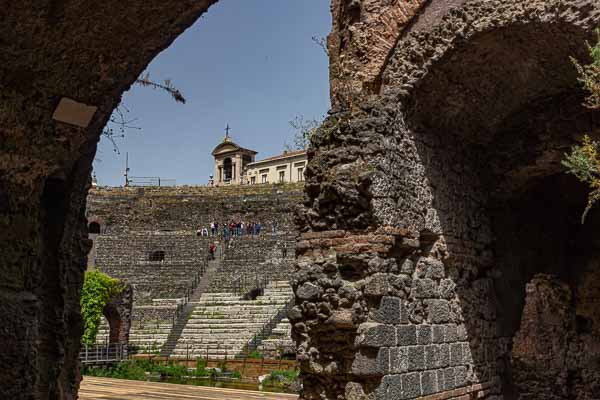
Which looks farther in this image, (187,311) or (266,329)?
(187,311)

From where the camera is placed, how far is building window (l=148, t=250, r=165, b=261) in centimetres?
3459

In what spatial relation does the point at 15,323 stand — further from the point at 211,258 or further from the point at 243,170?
the point at 243,170

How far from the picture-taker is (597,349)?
1121 centimetres

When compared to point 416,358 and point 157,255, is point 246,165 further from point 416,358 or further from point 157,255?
point 416,358

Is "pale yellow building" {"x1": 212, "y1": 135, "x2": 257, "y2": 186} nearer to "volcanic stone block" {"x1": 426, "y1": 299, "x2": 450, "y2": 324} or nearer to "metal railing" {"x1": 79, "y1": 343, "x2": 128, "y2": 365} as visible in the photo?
"metal railing" {"x1": 79, "y1": 343, "x2": 128, "y2": 365}

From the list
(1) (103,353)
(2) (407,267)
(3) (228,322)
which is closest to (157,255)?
(3) (228,322)

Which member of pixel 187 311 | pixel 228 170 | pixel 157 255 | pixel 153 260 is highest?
pixel 228 170

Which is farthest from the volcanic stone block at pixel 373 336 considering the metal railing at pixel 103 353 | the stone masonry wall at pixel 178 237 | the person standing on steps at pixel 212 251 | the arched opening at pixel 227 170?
the arched opening at pixel 227 170

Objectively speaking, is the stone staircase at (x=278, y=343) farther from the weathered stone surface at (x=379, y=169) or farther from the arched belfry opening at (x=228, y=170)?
the arched belfry opening at (x=228, y=170)

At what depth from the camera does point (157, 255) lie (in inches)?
1371

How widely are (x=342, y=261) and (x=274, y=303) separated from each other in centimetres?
2064

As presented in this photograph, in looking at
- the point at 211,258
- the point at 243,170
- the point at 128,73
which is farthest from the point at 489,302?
the point at 243,170

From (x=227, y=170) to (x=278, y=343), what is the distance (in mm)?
33066

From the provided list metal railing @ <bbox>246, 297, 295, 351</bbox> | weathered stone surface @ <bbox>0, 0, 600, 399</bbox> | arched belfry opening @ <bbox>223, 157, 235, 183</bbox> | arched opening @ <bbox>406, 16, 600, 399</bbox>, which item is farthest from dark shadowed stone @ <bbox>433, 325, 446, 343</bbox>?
arched belfry opening @ <bbox>223, 157, 235, 183</bbox>
